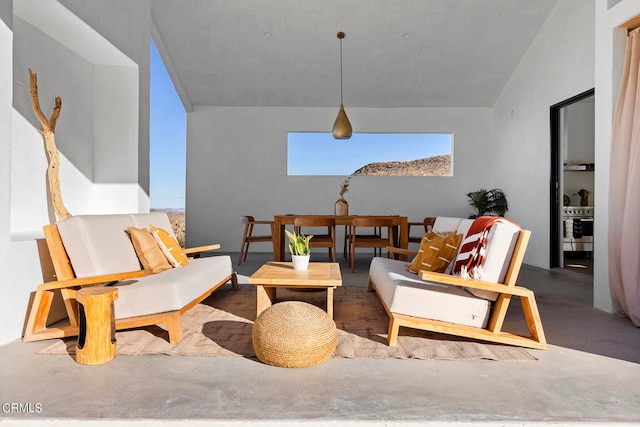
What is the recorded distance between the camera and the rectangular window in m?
8.98

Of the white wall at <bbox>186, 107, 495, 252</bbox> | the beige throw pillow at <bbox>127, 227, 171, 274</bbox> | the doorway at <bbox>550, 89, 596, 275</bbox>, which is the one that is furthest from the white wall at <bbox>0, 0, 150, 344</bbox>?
the doorway at <bbox>550, 89, 596, 275</bbox>

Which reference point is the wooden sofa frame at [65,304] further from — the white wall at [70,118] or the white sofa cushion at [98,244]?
the white wall at [70,118]

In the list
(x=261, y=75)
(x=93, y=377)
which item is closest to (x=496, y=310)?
(x=93, y=377)

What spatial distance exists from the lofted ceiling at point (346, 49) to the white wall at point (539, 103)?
30 cm

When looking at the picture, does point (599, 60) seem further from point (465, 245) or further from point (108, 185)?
point (108, 185)

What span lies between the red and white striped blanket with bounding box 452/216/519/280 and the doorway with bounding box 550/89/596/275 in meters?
3.91

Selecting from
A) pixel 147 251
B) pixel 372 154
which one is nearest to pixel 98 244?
pixel 147 251

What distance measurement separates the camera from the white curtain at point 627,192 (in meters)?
3.10

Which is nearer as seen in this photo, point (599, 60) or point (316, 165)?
point (599, 60)

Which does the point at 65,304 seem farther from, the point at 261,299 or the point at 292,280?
the point at 292,280

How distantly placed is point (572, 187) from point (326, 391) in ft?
24.2

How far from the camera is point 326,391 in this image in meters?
1.87

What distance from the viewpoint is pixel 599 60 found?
360cm

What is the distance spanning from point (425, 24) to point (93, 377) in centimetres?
617
